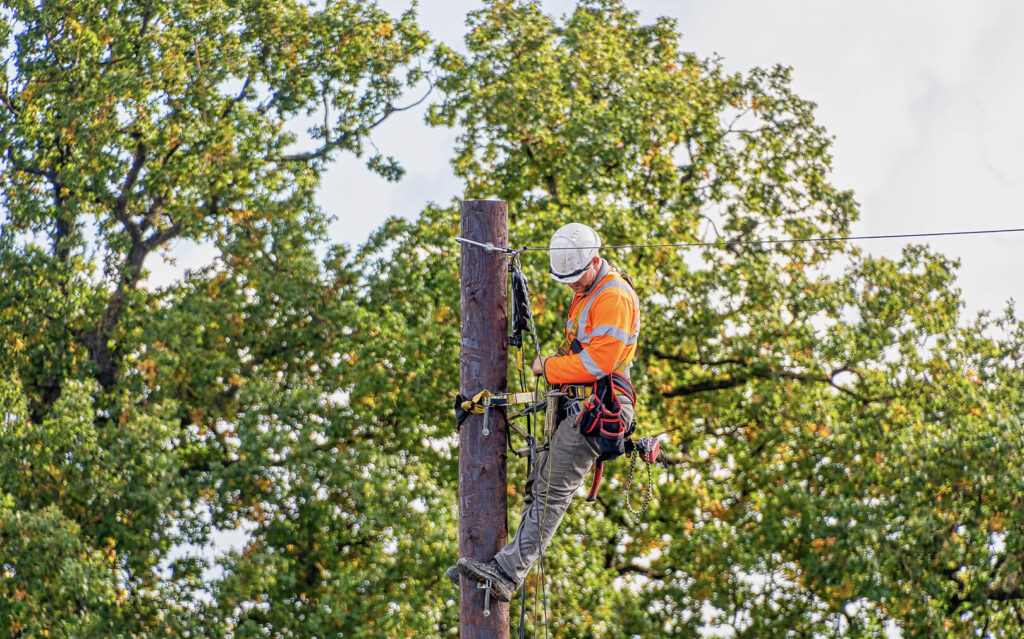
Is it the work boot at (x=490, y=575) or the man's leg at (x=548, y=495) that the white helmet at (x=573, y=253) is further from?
the work boot at (x=490, y=575)

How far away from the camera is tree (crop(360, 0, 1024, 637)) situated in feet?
36.7

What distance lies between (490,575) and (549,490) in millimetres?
563

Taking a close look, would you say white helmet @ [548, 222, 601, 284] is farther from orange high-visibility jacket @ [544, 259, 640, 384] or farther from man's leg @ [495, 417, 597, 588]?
man's leg @ [495, 417, 597, 588]

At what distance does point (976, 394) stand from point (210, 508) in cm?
856

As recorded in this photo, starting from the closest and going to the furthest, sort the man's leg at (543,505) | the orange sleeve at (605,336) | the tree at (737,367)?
the orange sleeve at (605,336) → the man's leg at (543,505) → the tree at (737,367)

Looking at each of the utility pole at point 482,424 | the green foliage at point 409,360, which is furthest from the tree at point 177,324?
the utility pole at point 482,424

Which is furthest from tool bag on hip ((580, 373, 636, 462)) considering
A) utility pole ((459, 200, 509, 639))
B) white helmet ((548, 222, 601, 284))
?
white helmet ((548, 222, 601, 284))

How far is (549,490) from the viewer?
6.29 metres

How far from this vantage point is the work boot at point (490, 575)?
612 centimetres

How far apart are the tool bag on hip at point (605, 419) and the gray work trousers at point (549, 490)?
6 cm

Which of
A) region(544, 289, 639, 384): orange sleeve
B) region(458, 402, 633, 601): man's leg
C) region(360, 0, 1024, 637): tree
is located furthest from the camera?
region(360, 0, 1024, 637): tree

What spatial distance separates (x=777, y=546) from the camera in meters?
12.0

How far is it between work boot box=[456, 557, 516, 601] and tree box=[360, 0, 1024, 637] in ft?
16.2

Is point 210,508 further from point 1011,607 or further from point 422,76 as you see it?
point 1011,607
